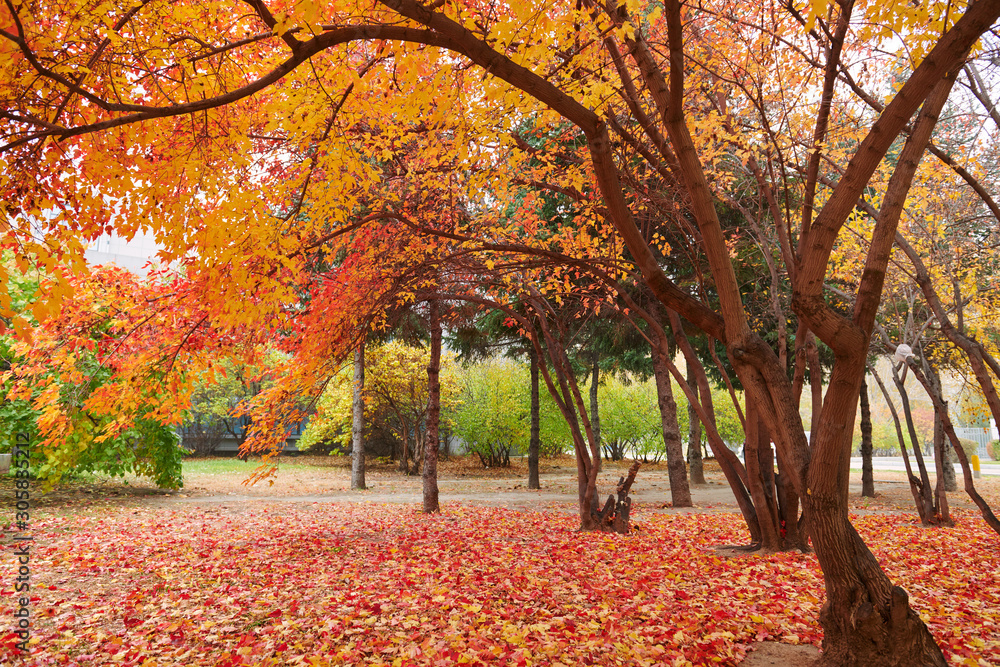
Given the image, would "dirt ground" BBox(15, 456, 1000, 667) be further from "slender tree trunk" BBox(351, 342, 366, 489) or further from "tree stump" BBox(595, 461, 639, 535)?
"tree stump" BBox(595, 461, 639, 535)

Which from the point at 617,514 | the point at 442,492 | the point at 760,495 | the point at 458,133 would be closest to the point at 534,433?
the point at 442,492

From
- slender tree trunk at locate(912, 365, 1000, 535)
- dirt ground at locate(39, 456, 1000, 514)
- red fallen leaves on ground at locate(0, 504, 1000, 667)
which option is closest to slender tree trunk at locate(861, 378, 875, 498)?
dirt ground at locate(39, 456, 1000, 514)

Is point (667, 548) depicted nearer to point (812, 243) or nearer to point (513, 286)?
point (513, 286)

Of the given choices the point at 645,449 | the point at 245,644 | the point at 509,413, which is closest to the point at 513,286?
the point at 245,644

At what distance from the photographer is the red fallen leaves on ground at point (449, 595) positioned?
3.72m

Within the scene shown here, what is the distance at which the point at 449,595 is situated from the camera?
16.1 ft

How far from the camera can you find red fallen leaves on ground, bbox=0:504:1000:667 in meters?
3.72

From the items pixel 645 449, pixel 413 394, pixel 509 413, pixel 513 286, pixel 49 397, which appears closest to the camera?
pixel 49 397

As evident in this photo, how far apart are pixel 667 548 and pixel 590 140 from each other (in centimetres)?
529

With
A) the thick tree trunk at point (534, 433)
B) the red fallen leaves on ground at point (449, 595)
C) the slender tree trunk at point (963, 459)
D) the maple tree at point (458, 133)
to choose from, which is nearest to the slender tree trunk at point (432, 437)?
the red fallen leaves on ground at point (449, 595)

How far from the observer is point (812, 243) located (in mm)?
3467

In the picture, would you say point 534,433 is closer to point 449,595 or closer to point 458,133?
point 449,595

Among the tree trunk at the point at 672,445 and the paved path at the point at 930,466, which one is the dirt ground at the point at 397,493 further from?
the paved path at the point at 930,466

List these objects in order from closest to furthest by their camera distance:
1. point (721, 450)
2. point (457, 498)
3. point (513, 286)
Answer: point (721, 450) → point (513, 286) → point (457, 498)
